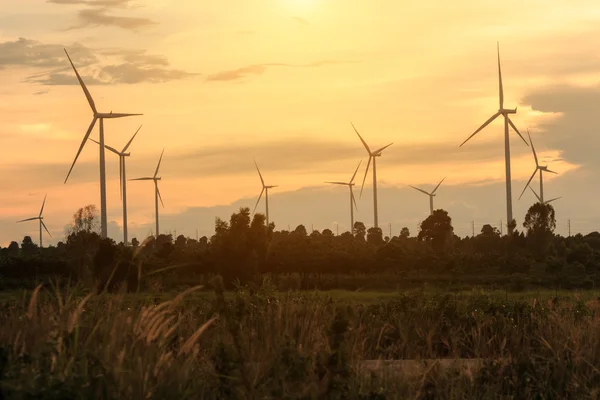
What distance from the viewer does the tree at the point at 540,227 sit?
4567 inches

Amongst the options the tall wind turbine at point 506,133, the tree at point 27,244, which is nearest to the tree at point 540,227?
the tall wind turbine at point 506,133

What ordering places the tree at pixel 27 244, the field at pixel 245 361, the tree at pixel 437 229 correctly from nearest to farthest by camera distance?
the field at pixel 245 361 → the tree at pixel 437 229 → the tree at pixel 27 244

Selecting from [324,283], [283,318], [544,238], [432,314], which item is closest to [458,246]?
[544,238]

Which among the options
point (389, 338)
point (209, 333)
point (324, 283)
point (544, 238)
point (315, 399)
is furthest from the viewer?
point (544, 238)

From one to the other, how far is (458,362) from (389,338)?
6493 mm

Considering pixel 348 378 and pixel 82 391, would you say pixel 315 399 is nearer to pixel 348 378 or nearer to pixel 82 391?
pixel 348 378

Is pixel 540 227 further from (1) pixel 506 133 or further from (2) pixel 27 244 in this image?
(2) pixel 27 244

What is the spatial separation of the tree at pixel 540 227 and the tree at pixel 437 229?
14.4 m

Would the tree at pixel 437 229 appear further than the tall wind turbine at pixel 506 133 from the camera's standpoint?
Yes

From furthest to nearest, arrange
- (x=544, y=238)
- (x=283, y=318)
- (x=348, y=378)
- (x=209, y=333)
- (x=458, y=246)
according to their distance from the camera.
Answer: (x=458, y=246) < (x=544, y=238) < (x=209, y=333) < (x=283, y=318) < (x=348, y=378)

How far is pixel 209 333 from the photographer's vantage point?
17.6m

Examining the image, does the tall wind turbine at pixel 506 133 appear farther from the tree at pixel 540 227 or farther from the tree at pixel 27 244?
the tree at pixel 27 244

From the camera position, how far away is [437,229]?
133m

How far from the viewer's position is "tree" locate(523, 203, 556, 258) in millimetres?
116000
